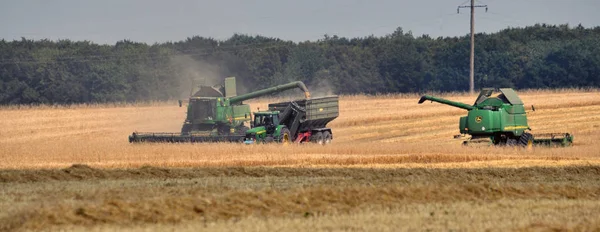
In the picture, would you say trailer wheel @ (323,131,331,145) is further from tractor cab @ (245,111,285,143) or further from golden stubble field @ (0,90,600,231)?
golden stubble field @ (0,90,600,231)

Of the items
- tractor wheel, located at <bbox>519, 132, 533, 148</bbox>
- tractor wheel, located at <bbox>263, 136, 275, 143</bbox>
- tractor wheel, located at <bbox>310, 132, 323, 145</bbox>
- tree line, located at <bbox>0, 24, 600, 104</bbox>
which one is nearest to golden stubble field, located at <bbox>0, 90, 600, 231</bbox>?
→ tractor wheel, located at <bbox>519, 132, 533, 148</bbox>

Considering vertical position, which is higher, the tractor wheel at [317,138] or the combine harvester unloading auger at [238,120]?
the combine harvester unloading auger at [238,120]

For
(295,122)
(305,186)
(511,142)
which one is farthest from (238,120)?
(305,186)

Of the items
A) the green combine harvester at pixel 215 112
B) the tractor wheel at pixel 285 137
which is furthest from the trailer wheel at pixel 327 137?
the tractor wheel at pixel 285 137

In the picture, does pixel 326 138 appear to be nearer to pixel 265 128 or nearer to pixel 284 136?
pixel 284 136

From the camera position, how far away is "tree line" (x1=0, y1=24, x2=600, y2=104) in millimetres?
83875

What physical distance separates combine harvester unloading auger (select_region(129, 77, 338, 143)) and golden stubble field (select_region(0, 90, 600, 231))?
1.72 m

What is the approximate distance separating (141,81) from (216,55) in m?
8.66

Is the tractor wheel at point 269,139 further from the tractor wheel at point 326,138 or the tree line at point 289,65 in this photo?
the tree line at point 289,65

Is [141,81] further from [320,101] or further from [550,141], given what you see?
[550,141]

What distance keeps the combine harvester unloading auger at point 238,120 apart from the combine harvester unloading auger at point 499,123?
6.33 m

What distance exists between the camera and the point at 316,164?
30953 mm

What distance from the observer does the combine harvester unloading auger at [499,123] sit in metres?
36.2

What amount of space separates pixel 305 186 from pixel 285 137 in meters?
15.7
